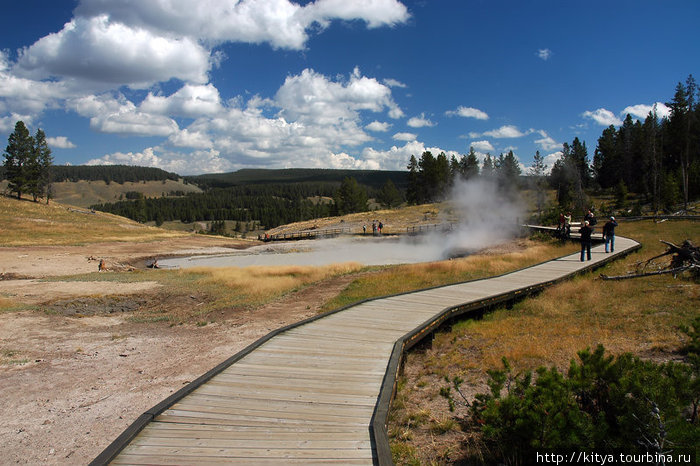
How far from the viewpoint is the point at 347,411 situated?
4.95 m

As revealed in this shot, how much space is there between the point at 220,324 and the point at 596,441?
12328 millimetres

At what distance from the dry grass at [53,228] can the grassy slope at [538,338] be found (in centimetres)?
5353

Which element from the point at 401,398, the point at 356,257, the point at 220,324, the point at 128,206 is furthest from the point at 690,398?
the point at 128,206

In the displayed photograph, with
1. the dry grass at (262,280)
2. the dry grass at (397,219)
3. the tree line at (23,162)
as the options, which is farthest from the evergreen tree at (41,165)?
the dry grass at (262,280)

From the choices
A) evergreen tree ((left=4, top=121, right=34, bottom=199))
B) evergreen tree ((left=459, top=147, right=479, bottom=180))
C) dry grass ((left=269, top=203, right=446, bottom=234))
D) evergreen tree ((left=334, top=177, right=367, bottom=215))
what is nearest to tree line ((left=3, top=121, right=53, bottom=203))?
evergreen tree ((left=4, top=121, right=34, bottom=199))

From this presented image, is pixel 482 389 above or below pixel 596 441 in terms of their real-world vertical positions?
below

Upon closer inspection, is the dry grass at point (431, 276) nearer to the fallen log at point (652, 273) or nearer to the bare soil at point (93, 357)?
the bare soil at point (93, 357)

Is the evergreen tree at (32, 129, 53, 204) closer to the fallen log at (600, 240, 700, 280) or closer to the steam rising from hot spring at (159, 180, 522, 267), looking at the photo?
the steam rising from hot spring at (159, 180, 522, 267)

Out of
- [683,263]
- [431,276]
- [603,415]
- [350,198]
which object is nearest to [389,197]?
[350,198]

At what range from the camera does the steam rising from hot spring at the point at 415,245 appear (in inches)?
1403

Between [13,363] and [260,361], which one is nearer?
[260,361]

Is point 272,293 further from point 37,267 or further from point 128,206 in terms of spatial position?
point 128,206

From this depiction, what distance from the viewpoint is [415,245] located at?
44156 mm

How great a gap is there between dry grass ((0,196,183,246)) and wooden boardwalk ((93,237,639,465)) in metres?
52.7
